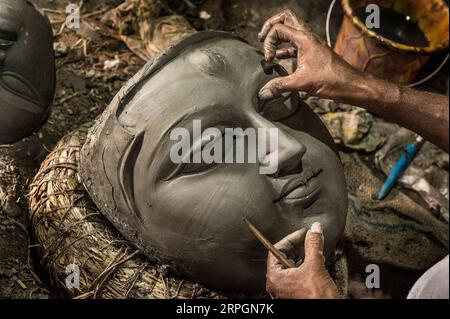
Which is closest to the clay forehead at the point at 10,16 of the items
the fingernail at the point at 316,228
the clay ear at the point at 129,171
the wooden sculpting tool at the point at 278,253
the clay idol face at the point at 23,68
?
the clay idol face at the point at 23,68

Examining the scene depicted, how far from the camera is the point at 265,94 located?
1.95 meters

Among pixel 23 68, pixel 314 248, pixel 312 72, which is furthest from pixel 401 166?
pixel 23 68

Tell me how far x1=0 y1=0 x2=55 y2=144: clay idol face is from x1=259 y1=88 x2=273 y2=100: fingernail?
1.00 meters

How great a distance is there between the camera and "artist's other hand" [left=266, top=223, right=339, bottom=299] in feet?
5.48

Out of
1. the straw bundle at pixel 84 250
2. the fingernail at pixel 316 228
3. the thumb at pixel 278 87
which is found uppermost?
the thumb at pixel 278 87

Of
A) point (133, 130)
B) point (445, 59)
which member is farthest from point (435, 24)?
point (133, 130)

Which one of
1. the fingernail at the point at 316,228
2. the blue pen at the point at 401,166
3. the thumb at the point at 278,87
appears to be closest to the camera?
the fingernail at the point at 316,228

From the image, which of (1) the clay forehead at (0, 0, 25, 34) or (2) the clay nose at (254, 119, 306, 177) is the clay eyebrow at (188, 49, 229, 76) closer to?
(2) the clay nose at (254, 119, 306, 177)

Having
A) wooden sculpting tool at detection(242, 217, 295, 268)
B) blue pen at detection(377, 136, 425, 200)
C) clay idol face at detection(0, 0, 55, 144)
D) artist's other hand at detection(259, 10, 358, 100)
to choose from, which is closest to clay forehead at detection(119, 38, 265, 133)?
artist's other hand at detection(259, 10, 358, 100)

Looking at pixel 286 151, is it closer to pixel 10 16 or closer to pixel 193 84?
pixel 193 84

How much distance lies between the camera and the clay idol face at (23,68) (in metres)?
2.25

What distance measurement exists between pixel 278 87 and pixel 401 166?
1.19 metres

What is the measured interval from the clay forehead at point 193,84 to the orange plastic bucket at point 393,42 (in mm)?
1211

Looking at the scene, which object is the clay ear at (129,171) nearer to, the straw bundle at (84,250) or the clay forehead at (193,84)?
the clay forehead at (193,84)
